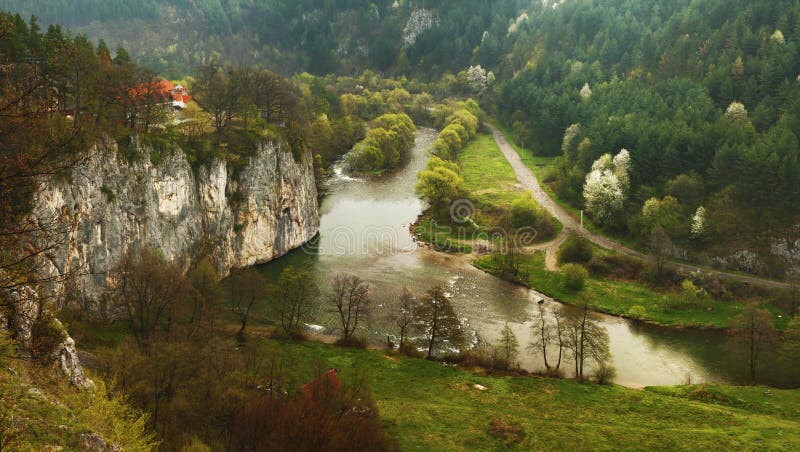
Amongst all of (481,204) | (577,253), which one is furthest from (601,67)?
(577,253)

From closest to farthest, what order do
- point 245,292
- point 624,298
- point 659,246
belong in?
point 245,292, point 624,298, point 659,246

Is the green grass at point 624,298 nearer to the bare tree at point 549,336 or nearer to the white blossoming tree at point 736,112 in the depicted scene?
the bare tree at point 549,336

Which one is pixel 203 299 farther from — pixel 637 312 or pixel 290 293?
pixel 637 312

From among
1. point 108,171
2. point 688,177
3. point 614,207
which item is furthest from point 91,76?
point 688,177

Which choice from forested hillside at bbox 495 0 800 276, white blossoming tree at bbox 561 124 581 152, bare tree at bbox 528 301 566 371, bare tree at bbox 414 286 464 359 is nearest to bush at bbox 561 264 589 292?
bare tree at bbox 528 301 566 371

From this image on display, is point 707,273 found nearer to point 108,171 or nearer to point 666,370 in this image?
point 666,370

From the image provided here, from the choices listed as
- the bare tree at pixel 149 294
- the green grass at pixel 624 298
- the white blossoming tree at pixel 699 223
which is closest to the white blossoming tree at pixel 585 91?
the white blossoming tree at pixel 699 223

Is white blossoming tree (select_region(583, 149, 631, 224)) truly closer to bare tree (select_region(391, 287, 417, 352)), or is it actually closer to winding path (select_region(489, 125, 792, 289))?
winding path (select_region(489, 125, 792, 289))
